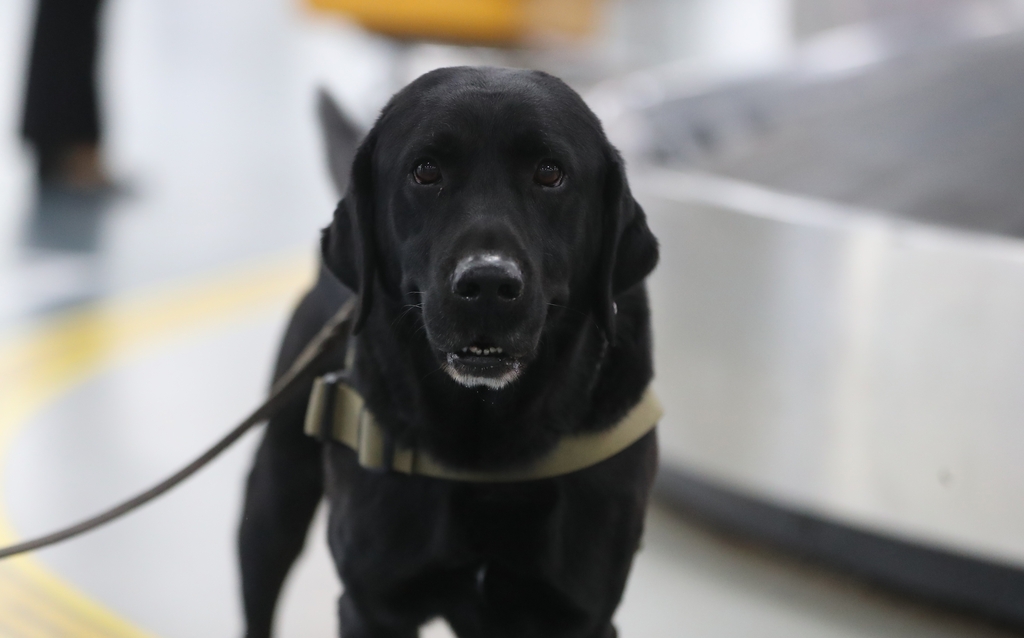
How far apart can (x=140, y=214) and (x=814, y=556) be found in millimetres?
3626

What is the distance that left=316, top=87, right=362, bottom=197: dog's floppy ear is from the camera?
1.80 metres

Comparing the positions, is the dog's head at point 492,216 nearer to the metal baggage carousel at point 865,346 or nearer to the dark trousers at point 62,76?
the metal baggage carousel at point 865,346

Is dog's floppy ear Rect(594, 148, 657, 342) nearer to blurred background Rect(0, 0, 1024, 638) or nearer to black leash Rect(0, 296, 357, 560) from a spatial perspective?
black leash Rect(0, 296, 357, 560)

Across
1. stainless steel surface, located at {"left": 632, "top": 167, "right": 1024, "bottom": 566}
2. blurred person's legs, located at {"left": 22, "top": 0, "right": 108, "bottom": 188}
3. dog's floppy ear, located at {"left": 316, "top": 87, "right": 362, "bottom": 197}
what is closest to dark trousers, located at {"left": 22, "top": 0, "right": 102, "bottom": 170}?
blurred person's legs, located at {"left": 22, "top": 0, "right": 108, "bottom": 188}

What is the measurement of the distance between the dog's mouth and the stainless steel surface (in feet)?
3.87

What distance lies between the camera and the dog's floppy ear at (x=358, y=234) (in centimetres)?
141

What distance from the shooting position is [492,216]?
1277 mm

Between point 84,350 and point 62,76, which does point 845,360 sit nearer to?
point 84,350

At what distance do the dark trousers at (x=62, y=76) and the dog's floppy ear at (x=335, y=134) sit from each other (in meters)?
3.51

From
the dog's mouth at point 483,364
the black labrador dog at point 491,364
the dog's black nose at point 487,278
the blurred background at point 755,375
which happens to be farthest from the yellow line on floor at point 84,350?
the dog's black nose at point 487,278

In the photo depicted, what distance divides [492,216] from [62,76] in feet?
14.1

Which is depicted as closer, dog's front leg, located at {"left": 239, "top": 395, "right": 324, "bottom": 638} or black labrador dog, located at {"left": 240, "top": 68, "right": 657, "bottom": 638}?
black labrador dog, located at {"left": 240, "top": 68, "right": 657, "bottom": 638}

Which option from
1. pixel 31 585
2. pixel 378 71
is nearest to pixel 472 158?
pixel 31 585

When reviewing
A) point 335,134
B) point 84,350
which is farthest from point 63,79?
point 335,134
